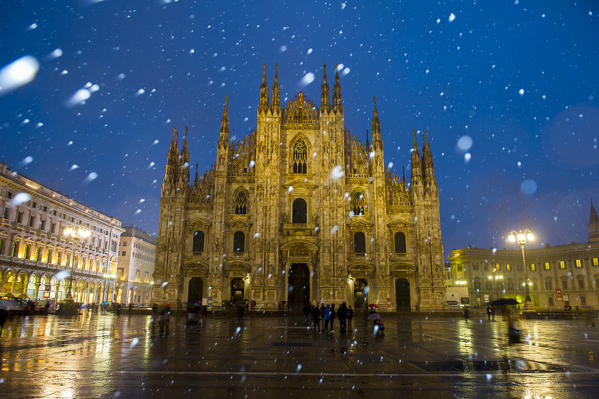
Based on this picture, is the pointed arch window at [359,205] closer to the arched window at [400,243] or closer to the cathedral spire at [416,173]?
the arched window at [400,243]

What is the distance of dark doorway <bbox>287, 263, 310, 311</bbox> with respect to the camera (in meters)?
41.9

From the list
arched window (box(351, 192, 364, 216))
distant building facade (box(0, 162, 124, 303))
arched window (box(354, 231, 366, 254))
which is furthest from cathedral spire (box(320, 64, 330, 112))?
distant building facade (box(0, 162, 124, 303))

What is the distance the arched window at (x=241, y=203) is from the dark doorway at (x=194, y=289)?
327 inches

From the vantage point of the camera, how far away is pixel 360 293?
42.2m

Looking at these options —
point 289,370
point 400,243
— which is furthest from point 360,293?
point 289,370

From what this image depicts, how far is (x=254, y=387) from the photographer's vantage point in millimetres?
7238

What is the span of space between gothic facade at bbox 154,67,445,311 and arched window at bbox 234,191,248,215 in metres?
0.11

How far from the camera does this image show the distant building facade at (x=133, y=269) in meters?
89.9

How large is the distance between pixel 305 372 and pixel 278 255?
32990 mm

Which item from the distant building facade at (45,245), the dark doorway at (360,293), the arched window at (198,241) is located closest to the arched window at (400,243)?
the dark doorway at (360,293)

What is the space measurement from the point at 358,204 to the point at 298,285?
10.9 metres

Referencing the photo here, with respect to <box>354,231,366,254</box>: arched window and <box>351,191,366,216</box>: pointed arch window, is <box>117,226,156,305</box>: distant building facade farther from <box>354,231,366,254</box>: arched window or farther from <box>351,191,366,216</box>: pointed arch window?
<box>351,191,366,216</box>: pointed arch window

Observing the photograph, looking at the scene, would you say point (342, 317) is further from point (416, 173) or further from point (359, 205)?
point (416, 173)

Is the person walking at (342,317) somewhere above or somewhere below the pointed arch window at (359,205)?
below
